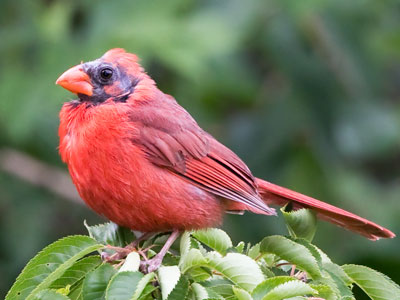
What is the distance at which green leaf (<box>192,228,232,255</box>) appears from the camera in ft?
12.0

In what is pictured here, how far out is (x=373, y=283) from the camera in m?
3.66

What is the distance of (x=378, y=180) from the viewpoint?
8.72m

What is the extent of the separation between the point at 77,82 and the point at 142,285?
146 cm

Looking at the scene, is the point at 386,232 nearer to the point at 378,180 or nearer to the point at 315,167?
the point at 315,167

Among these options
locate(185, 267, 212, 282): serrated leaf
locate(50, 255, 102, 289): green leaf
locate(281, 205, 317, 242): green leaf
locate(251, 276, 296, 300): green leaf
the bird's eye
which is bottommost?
locate(50, 255, 102, 289): green leaf

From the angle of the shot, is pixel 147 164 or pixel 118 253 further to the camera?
pixel 147 164

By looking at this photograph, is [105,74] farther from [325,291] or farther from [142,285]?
[325,291]

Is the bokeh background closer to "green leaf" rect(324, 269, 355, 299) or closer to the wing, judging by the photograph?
the wing

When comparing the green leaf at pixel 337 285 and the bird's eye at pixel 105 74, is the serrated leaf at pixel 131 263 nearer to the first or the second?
the green leaf at pixel 337 285

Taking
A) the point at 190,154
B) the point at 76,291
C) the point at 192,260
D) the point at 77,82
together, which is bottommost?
the point at 76,291

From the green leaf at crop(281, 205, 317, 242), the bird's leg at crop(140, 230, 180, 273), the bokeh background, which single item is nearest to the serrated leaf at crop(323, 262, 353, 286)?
the green leaf at crop(281, 205, 317, 242)

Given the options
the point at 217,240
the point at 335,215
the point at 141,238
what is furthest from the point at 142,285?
the point at 335,215

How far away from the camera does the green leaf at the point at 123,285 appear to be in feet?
10.4

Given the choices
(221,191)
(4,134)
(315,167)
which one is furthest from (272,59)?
(221,191)
